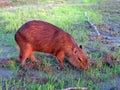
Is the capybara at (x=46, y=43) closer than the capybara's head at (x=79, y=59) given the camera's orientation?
No

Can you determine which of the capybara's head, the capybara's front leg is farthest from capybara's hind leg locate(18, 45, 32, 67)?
the capybara's head

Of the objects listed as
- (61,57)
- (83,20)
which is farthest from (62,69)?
(83,20)

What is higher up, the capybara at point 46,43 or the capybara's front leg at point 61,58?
the capybara at point 46,43

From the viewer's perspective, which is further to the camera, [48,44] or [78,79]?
[48,44]

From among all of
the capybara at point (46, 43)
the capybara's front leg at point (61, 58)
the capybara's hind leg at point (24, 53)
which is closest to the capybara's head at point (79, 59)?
the capybara at point (46, 43)

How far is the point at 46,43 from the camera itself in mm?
7043

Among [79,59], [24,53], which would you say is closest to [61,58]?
[79,59]

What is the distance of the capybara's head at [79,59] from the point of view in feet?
21.8

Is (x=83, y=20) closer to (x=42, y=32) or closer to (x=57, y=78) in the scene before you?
(x=42, y=32)

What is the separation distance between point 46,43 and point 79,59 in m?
0.83

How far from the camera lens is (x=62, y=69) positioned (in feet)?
22.5

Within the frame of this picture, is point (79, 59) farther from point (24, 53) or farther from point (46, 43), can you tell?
point (24, 53)

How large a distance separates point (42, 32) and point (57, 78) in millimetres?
1346

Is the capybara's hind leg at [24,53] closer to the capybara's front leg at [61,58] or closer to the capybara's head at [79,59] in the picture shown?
the capybara's front leg at [61,58]
